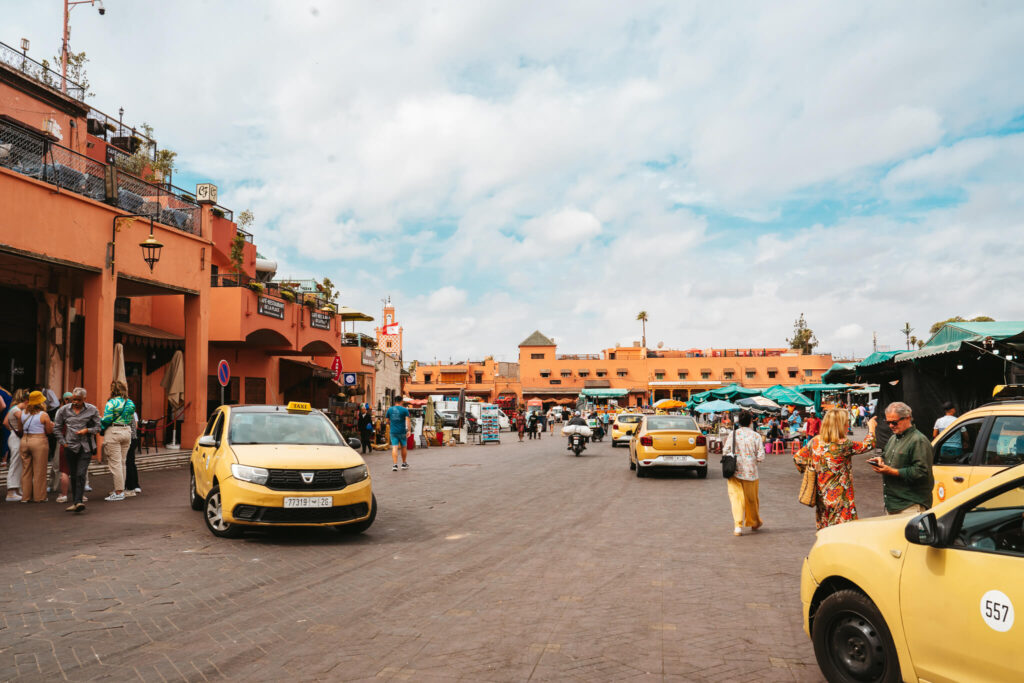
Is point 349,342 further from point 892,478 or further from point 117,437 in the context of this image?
point 892,478

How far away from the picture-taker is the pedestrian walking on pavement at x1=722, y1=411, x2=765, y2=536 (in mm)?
9555

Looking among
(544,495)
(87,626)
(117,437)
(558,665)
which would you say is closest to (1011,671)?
(558,665)

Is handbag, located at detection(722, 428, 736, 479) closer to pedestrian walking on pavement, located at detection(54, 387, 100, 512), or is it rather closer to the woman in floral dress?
the woman in floral dress

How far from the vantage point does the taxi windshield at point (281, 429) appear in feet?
31.6

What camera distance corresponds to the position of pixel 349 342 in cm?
3753

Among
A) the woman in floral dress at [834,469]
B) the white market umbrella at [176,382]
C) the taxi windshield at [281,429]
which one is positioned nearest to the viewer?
the woman in floral dress at [834,469]

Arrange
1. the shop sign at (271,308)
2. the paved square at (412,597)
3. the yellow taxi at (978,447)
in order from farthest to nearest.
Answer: the shop sign at (271,308) < the yellow taxi at (978,447) < the paved square at (412,597)

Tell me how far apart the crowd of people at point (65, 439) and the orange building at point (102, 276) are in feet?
14.6

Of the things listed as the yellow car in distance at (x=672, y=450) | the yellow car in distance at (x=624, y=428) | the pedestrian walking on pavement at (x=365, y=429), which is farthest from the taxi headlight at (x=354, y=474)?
the yellow car in distance at (x=624, y=428)

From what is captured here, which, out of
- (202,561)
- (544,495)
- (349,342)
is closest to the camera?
(202,561)

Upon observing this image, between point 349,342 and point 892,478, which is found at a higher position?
point 349,342

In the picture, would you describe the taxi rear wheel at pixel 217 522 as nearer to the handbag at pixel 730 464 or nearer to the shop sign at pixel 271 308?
the handbag at pixel 730 464

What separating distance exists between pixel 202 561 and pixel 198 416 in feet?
47.3

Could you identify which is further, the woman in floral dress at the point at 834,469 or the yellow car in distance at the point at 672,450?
the yellow car in distance at the point at 672,450
